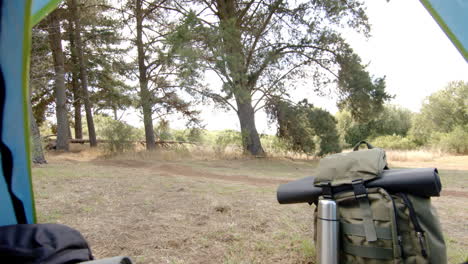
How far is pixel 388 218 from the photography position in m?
1.22

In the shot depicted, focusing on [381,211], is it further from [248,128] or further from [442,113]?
[442,113]

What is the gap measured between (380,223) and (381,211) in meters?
0.05

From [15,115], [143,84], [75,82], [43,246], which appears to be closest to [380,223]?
[43,246]

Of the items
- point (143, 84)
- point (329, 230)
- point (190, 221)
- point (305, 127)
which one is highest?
point (143, 84)

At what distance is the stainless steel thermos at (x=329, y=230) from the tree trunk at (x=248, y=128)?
33.7ft

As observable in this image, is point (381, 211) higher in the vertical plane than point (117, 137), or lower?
lower

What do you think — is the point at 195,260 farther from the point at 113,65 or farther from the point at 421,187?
the point at 113,65

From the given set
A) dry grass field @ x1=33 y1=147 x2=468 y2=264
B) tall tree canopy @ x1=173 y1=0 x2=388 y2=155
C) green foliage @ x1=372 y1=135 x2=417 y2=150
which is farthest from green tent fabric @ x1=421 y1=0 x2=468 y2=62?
green foliage @ x1=372 y1=135 x2=417 y2=150

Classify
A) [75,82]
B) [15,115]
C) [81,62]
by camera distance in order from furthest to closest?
Answer: [75,82] → [81,62] → [15,115]

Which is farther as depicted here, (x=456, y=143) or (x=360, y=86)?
(x=456, y=143)

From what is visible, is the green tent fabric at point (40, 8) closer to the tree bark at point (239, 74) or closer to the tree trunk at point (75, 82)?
the tree bark at point (239, 74)

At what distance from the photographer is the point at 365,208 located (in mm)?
1255

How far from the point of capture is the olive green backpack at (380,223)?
1.19 meters

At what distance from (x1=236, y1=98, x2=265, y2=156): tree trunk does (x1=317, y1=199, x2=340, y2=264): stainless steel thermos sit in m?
10.3
